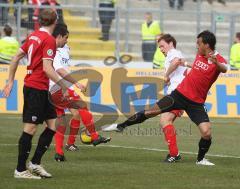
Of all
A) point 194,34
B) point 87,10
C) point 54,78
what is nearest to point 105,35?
point 87,10

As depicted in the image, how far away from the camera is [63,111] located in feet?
47.0

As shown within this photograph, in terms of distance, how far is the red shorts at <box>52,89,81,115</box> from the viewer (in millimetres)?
14094

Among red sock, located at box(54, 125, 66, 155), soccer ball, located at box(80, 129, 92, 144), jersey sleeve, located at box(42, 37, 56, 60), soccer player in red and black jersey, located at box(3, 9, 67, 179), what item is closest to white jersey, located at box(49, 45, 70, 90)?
red sock, located at box(54, 125, 66, 155)

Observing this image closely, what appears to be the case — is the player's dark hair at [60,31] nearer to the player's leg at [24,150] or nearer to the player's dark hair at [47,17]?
the player's dark hair at [47,17]

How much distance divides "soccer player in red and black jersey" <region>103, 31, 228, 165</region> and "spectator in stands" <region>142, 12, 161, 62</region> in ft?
43.8

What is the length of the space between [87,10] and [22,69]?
509 centimetres

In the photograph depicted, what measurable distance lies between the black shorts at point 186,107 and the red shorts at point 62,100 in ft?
5.27

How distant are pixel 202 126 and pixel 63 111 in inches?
93.5

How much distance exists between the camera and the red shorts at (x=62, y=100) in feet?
46.2

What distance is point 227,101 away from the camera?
74.5ft

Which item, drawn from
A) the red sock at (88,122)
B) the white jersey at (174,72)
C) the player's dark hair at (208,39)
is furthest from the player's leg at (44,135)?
the white jersey at (174,72)

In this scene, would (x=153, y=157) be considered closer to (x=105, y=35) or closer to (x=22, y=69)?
(x=22, y=69)

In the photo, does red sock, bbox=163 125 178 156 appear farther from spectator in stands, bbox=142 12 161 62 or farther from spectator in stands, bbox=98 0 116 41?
spectator in stands, bbox=98 0 116 41

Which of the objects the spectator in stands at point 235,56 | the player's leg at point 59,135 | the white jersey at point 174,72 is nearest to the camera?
the player's leg at point 59,135
